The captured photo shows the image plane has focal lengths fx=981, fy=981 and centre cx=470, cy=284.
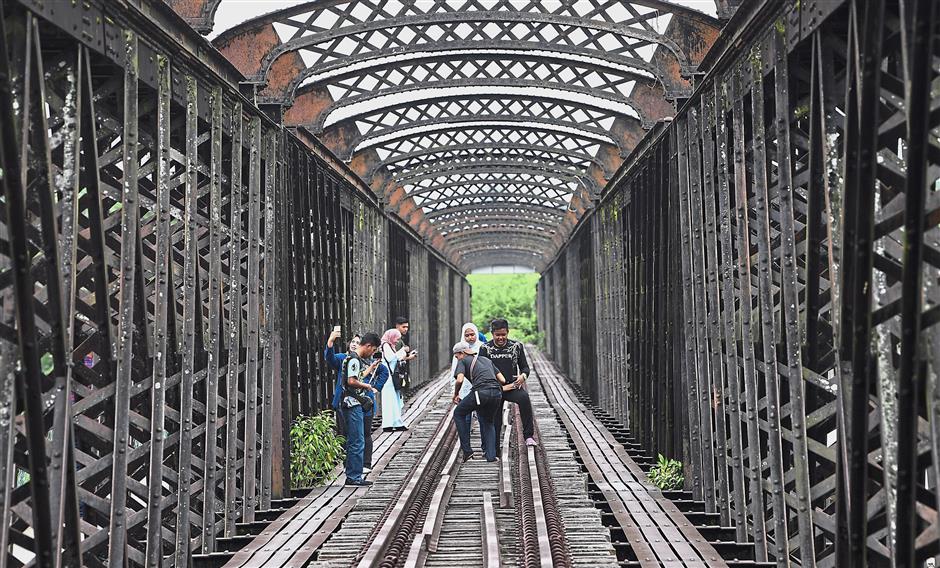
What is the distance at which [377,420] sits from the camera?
724 inches

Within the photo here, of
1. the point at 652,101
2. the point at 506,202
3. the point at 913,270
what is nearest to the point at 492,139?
the point at 652,101

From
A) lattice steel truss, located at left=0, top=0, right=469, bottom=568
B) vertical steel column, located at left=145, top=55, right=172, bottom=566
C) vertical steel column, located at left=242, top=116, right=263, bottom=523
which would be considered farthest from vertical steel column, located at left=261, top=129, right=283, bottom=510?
vertical steel column, located at left=145, top=55, right=172, bottom=566

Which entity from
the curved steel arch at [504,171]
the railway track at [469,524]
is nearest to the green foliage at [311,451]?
the railway track at [469,524]

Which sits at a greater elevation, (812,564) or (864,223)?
(864,223)

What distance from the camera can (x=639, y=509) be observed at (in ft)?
30.6

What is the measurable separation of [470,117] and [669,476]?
27.0ft

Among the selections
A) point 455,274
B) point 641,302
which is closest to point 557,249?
point 455,274

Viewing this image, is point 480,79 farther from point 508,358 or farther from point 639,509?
point 639,509

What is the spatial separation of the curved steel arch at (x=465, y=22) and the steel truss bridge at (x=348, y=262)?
0.04 meters

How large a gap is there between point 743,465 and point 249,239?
4.96m

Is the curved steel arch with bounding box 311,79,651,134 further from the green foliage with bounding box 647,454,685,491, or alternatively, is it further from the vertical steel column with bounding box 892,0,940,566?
the vertical steel column with bounding box 892,0,940,566

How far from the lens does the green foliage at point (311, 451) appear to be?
440 inches

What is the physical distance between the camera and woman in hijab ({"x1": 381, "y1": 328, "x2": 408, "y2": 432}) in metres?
13.4

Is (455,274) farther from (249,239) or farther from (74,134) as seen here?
(74,134)
